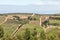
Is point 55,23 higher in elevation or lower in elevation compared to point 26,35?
lower

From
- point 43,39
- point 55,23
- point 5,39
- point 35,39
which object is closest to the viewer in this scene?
point 5,39

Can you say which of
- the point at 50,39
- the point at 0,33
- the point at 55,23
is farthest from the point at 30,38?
the point at 55,23

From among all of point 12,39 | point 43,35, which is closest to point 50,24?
point 43,35

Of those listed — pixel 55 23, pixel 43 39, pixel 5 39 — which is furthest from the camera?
pixel 55 23

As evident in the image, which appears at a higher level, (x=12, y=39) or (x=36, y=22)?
(x=12, y=39)

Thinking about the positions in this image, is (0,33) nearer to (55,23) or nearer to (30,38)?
(30,38)

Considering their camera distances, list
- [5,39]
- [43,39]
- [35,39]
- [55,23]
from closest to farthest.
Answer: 1. [5,39]
2. [35,39]
3. [43,39]
4. [55,23]

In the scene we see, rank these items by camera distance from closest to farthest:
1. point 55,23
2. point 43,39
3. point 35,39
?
Answer: point 35,39, point 43,39, point 55,23

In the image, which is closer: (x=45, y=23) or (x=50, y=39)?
(x=50, y=39)

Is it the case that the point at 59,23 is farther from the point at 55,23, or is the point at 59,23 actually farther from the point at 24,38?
the point at 24,38
